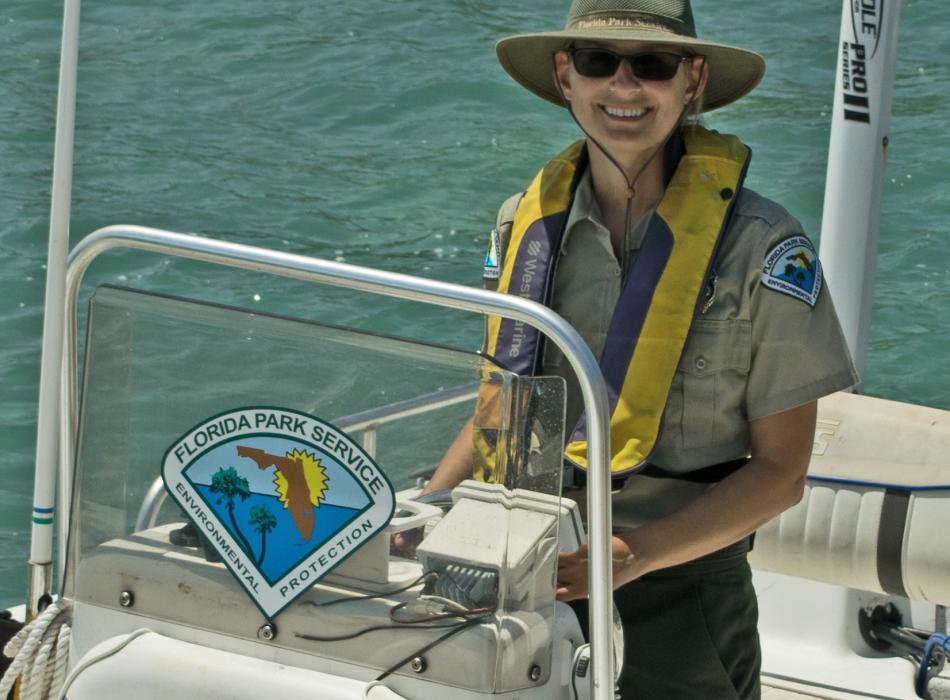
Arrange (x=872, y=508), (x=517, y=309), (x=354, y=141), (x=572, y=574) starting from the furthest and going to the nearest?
1. (x=354, y=141)
2. (x=872, y=508)
3. (x=572, y=574)
4. (x=517, y=309)

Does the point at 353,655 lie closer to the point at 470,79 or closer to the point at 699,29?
the point at 470,79

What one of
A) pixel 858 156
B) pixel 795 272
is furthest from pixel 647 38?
pixel 858 156

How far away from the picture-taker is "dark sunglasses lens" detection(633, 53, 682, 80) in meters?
2.33

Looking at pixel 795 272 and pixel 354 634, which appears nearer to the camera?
pixel 354 634

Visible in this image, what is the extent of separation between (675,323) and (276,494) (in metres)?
Answer: 0.66

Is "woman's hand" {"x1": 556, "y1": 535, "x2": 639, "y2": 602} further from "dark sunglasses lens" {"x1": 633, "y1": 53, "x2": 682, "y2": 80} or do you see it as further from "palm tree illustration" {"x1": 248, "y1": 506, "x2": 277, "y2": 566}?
"dark sunglasses lens" {"x1": 633, "y1": 53, "x2": 682, "y2": 80}

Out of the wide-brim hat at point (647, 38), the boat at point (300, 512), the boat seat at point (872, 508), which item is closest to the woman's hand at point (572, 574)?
the boat at point (300, 512)

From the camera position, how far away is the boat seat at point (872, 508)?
3.45m

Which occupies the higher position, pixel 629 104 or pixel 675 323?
pixel 629 104

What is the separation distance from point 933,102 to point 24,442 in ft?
21.0

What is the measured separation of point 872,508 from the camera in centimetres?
353

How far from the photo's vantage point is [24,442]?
6996 mm

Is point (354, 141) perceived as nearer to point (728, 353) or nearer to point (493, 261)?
point (493, 261)

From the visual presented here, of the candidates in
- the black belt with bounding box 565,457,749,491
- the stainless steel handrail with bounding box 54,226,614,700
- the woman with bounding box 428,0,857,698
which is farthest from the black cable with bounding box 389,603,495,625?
the black belt with bounding box 565,457,749,491
